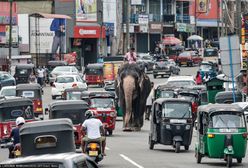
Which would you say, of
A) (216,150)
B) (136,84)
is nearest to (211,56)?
(136,84)

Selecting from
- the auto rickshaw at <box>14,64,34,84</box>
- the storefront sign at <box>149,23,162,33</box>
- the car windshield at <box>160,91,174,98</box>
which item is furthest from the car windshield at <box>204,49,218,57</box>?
the car windshield at <box>160,91,174,98</box>

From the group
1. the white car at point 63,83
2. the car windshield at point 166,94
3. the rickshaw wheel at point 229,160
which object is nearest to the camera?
the rickshaw wheel at point 229,160

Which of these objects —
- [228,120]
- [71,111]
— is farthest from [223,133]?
[71,111]

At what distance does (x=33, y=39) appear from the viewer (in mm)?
93750

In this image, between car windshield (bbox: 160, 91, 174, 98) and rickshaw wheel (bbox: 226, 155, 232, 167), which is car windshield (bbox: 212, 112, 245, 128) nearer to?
rickshaw wheel (bbox: 226, 155, 232, 167)

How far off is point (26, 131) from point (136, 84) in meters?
19.5

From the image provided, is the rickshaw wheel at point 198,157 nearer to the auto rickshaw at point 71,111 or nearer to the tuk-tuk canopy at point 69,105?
the auto rickshaw at point 71,111

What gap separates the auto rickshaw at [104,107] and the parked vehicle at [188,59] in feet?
210

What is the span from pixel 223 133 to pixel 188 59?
78.5 metres

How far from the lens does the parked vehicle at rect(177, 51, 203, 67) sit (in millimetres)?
106438

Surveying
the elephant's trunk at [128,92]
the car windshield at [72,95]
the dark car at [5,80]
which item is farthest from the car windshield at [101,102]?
the dark car at [5,80]

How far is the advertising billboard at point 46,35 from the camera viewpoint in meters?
93.3

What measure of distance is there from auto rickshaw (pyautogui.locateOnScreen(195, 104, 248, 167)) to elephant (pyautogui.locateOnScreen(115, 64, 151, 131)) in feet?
48.1

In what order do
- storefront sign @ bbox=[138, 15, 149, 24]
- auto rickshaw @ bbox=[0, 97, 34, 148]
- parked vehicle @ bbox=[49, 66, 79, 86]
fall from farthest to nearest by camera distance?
storefront sign @ bbox=[138, 15, 149, 24] < parked vehicle @ bbox=[49, 66, 79, 86] < auto rickshaw @ bbox=[0, 97, 34, 148]
